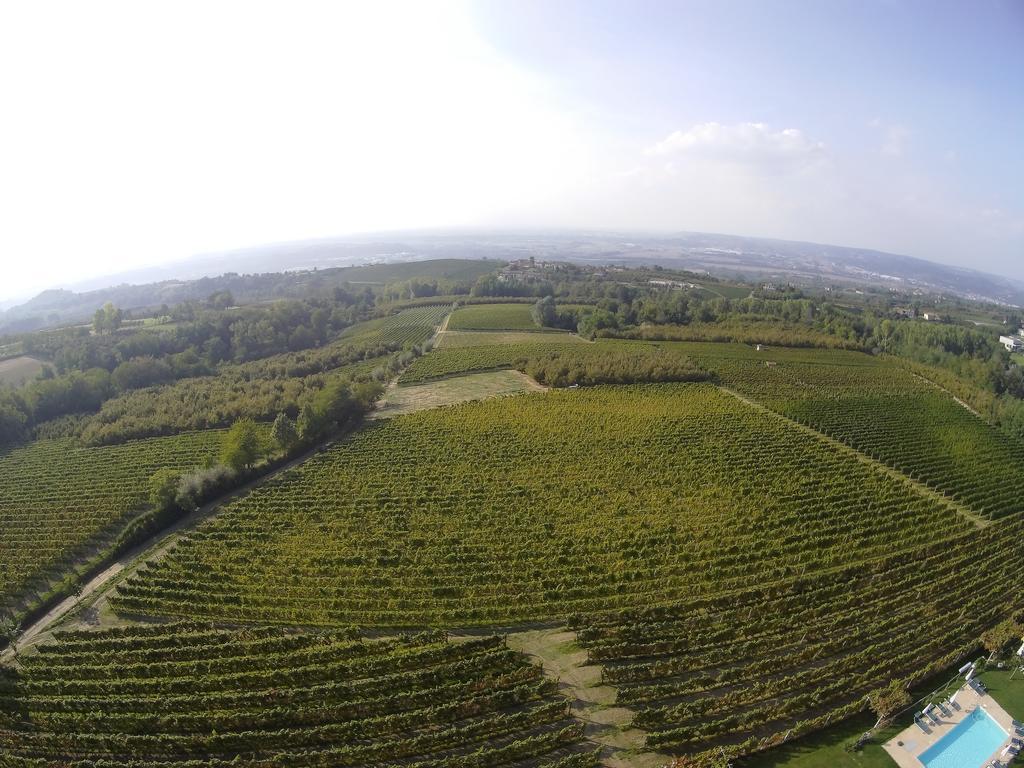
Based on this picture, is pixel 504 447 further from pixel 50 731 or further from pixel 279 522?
pixel 50 731

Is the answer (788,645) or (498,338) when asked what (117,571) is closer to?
(788,645)

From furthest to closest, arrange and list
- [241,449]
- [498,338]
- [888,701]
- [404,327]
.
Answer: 1. [404,327]
2. [498,338]
3. [241,449]
4. [888,701]

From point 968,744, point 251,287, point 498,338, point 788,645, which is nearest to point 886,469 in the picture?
point 788,645

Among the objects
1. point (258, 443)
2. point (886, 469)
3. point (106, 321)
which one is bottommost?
point (886, 469)

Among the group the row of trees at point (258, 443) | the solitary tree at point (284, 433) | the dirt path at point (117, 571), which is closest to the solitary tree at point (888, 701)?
the dirt path at point (117, 571)

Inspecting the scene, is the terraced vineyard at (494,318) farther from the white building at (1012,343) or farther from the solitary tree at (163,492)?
the white building at (1012,343)

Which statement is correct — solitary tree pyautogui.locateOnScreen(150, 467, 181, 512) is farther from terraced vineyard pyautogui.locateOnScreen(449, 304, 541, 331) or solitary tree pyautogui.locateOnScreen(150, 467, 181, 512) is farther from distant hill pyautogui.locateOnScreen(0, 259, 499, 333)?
distant hill pyautogui.locateOnScreen(0, 259, 499, 333)

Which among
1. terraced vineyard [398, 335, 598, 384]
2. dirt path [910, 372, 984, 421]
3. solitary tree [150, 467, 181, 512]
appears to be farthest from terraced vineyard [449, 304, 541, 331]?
solitary tree [150, 467, 181, 512]
